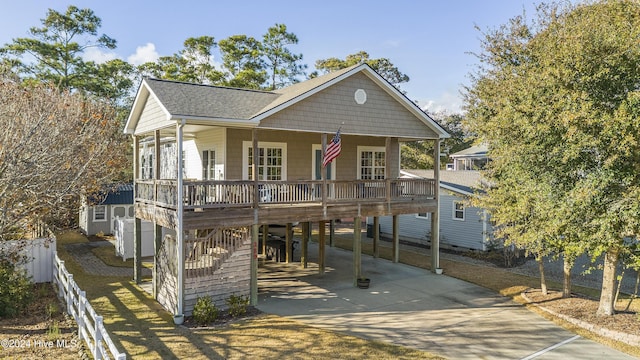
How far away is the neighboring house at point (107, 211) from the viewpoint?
25469mm

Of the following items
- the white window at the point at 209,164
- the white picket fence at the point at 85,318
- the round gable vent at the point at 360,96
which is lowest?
the white picket fence at the point at 85,318

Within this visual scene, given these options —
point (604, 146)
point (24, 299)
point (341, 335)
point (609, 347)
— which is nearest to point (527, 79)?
point (604, 146)

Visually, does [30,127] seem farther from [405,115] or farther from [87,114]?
[87,114]

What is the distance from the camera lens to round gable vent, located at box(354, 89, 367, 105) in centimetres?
1528

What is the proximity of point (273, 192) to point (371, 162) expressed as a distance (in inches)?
281

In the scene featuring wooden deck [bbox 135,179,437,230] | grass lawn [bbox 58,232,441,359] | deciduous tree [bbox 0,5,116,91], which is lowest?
grass lawn [bbox 58,232,441,359]

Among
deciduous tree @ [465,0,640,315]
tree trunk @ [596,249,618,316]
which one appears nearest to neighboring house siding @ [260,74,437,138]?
deciduous tree @ [465,0,640,315]

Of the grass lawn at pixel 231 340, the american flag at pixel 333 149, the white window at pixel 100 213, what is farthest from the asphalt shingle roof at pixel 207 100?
the white window at pixel 100 213

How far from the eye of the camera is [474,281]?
15.9 m

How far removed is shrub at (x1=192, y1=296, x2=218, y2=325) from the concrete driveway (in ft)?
5.52

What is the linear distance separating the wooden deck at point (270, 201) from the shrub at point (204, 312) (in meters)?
2.20

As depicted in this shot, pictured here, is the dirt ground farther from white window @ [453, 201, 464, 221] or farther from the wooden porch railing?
white window @ [453, 201, 464, 221]

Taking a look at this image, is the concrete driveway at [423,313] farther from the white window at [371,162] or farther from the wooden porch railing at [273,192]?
the white window at [371,162]

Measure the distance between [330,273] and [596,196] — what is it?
1042 cm
